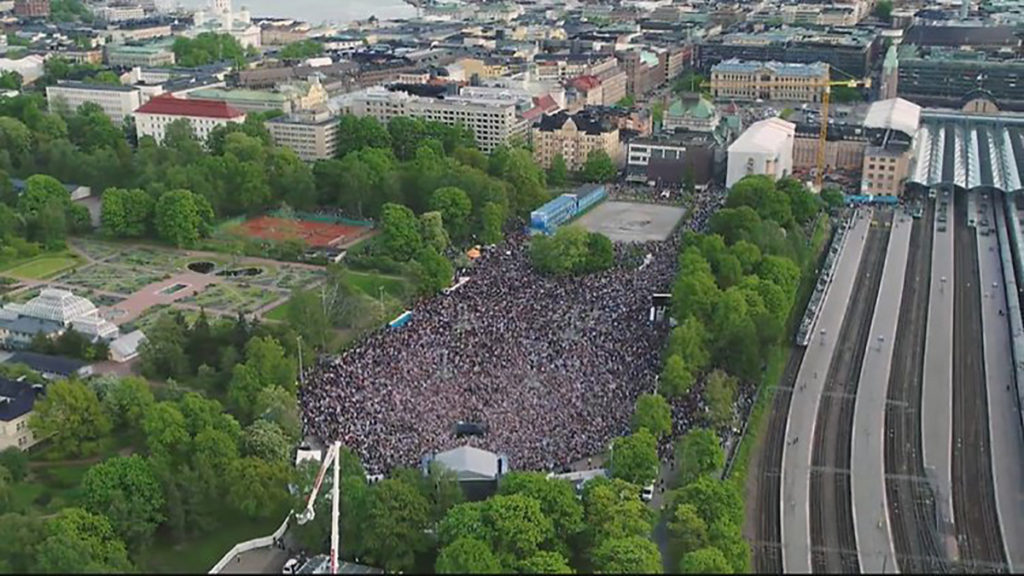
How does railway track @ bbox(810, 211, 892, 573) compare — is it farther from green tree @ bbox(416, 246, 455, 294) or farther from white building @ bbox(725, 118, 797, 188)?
green tree @ bbox(416, 246, 455, 294)

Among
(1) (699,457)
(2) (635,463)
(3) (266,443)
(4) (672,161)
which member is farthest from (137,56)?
(1) (699,457)

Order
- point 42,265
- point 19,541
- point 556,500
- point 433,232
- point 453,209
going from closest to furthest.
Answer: point 19,541, point 556,500, point 433,232, point 42,265, point 453,209

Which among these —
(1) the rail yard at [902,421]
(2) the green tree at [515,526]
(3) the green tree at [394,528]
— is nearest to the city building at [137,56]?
(1) the rail yard at [902,421]

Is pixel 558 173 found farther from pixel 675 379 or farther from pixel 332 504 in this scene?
pixel 332 504

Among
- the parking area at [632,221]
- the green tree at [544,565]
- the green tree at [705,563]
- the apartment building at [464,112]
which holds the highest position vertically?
the apartment building at [464,112]

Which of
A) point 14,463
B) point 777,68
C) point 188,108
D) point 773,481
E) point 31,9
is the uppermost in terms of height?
point 31,9

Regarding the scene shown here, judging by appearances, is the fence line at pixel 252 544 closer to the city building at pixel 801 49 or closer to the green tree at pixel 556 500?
the green tree at pixel 556 500

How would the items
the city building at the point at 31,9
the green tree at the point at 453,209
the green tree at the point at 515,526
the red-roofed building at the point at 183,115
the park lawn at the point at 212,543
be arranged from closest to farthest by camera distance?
the green tree at the point at 515,526 < the park lawn at the point at 212,543 < the green tree at the point at 453,209 < the red-roofed building at the point at 183,115 < the city building at the point at 31,9
